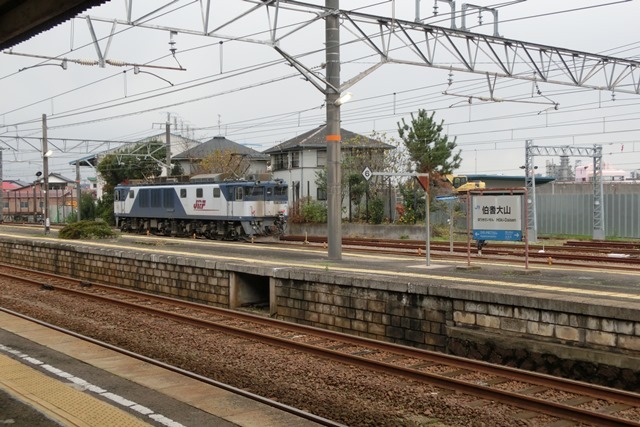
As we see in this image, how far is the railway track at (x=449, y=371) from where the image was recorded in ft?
24.6

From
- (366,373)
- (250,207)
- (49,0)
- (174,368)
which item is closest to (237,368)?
(174,368)

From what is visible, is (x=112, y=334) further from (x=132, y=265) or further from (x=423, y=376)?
(x=132, y=265)

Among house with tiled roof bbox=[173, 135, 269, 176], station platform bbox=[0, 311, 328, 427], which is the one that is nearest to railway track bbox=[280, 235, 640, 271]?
station platform bbox=[0, 311, 328, 427]

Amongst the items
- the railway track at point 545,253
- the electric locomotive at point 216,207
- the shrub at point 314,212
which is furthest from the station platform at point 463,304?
the shrub at point 314,212

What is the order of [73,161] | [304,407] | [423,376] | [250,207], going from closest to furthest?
[304,407], [423,376], [250,207], [73,161]

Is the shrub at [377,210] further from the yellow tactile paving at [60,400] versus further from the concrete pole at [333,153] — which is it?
the yellow tactile paving at [60,400]

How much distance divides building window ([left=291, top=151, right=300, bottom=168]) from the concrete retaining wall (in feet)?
92.3

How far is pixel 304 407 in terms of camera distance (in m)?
7.86

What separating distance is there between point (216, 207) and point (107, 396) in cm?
2378

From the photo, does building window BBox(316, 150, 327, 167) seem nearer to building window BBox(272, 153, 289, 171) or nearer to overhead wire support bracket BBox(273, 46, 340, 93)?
building window BBox(272, 153, 289, 171)

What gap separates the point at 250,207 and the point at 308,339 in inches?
720

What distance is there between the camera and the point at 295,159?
47719mm

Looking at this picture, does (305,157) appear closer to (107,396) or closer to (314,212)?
(314,212)

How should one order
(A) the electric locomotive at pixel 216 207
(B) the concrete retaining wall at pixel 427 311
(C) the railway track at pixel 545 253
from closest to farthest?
(B) the concrete retaining wall at pixel 427 311, (C) the railway track at pixel 545 253, (A) the electric locomotive at pixel 216 207
